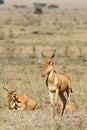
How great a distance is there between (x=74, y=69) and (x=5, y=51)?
19.7 ft

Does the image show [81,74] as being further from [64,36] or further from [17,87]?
[64,36]

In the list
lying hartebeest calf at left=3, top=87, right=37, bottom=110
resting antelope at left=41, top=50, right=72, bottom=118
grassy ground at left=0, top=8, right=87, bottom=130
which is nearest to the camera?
grassy ground at left=0, top=8, right=87, bottom=130

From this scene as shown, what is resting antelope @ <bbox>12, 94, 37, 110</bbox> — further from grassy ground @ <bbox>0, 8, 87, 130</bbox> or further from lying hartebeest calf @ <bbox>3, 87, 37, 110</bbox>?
grassy ground @ <bbox>0, 8, 87, 130</bbox>

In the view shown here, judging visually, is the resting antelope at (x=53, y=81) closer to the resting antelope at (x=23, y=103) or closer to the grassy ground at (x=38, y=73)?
the grassy ground at (x=38, y=73)

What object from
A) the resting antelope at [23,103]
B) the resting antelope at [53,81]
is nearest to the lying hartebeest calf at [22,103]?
the resting antelope at [23,103]

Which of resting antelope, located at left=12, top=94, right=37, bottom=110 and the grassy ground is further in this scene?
resting antelope, located at left=12, top=94, right=37, bottom=110

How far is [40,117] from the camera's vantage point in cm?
1188

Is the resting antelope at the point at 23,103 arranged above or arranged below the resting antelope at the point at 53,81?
below

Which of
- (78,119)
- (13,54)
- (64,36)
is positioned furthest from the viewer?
(64,36)

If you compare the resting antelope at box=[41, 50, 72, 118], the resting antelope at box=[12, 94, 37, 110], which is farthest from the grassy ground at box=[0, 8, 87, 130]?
the resting antelope at box=[41, 50, 72, 118]

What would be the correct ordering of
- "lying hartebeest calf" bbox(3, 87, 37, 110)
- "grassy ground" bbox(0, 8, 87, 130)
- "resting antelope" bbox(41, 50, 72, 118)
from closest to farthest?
"grassy ground" bbox(0, 8, 87, 130)
"resting antelope" bbox(41, 50, 72, 118)
"lying hartebeest calf" bbox(3, 87, 37, 110)

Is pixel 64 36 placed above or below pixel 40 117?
above

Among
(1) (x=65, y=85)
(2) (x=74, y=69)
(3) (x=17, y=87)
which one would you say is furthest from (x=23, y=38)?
(1) (x=65, y=85)

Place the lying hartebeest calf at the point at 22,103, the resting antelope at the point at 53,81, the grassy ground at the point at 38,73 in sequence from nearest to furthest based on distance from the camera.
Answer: the grassy ground at the point at 38,73 < the resting antelope at the point at 53,81 < the lying hartebeest calf at the point at 22,103
